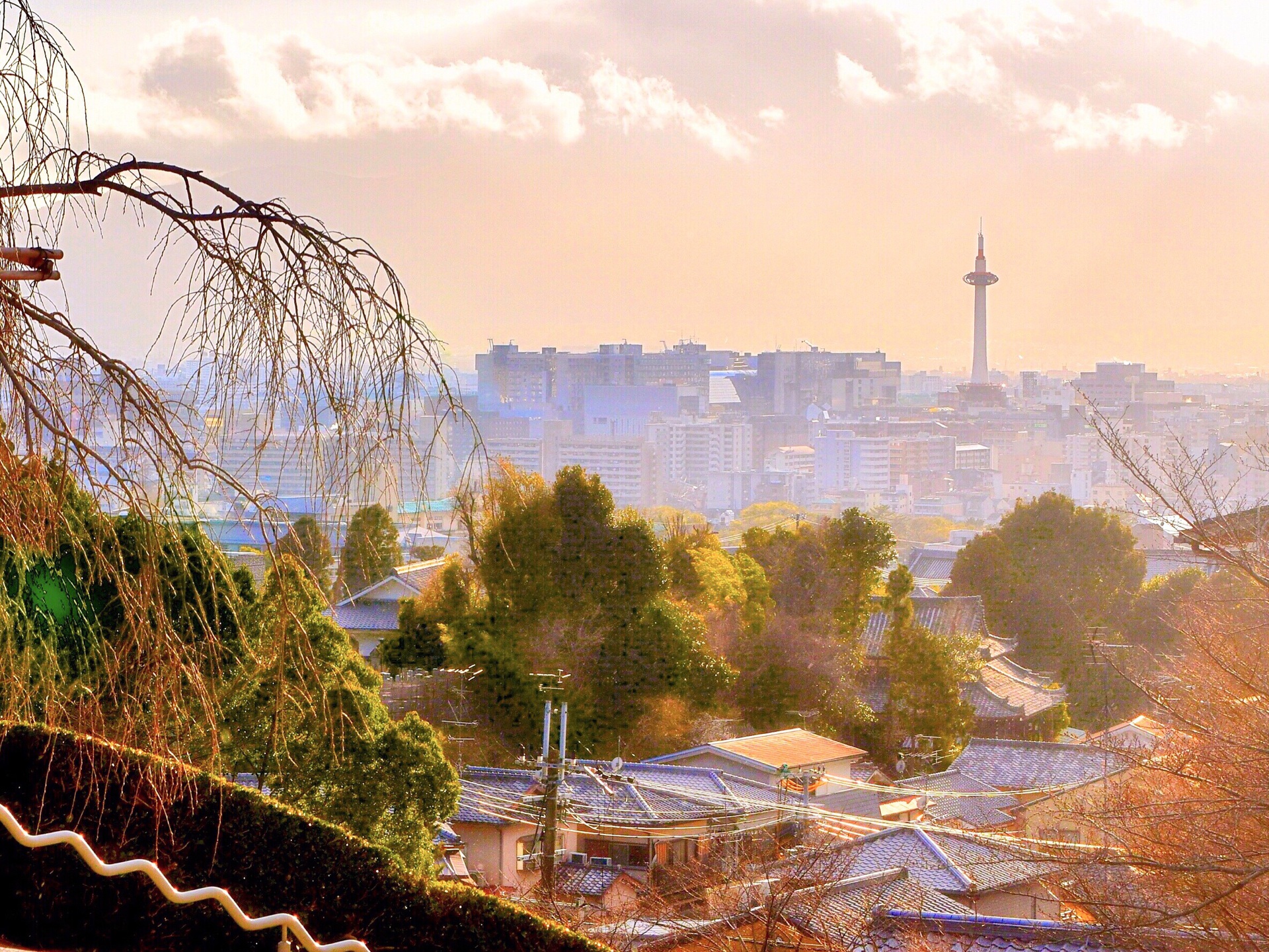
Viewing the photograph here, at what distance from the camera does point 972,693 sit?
1009 cm

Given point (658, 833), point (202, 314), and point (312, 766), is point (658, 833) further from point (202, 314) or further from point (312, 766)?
point (202, 314)

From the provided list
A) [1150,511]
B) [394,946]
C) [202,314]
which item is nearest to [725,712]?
[1150,511]

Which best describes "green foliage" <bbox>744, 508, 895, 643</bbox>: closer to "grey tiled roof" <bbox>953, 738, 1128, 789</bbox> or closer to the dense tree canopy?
"grey tiled roof" <bbox>953, 738, 1128, 789</bbox>

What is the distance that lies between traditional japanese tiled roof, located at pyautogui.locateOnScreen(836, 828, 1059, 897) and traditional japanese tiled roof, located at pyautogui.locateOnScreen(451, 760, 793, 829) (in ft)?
1.77

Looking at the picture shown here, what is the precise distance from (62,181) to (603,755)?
281 inches

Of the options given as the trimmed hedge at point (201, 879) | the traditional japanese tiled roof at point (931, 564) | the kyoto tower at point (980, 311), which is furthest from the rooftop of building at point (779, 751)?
the kyoto tower at point (980, 311)

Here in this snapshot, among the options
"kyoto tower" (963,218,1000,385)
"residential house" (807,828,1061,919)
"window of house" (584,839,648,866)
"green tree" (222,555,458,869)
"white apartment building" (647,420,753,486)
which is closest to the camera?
"green tree" (222,555,458,869)

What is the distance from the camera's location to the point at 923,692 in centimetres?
917

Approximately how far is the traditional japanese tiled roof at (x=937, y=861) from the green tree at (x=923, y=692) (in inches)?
115

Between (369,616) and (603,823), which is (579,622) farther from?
(369,616)

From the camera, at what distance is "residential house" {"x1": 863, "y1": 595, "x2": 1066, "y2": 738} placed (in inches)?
384

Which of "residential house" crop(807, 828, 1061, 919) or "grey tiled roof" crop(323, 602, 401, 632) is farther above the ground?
"grey tiled roof" crop(323, 602, 401, 632)

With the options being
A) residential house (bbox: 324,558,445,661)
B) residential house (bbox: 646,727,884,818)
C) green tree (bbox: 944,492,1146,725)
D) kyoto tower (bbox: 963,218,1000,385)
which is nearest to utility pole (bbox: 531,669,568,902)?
residential house (bbox: 646,727,884,818)

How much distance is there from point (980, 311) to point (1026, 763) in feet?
111
